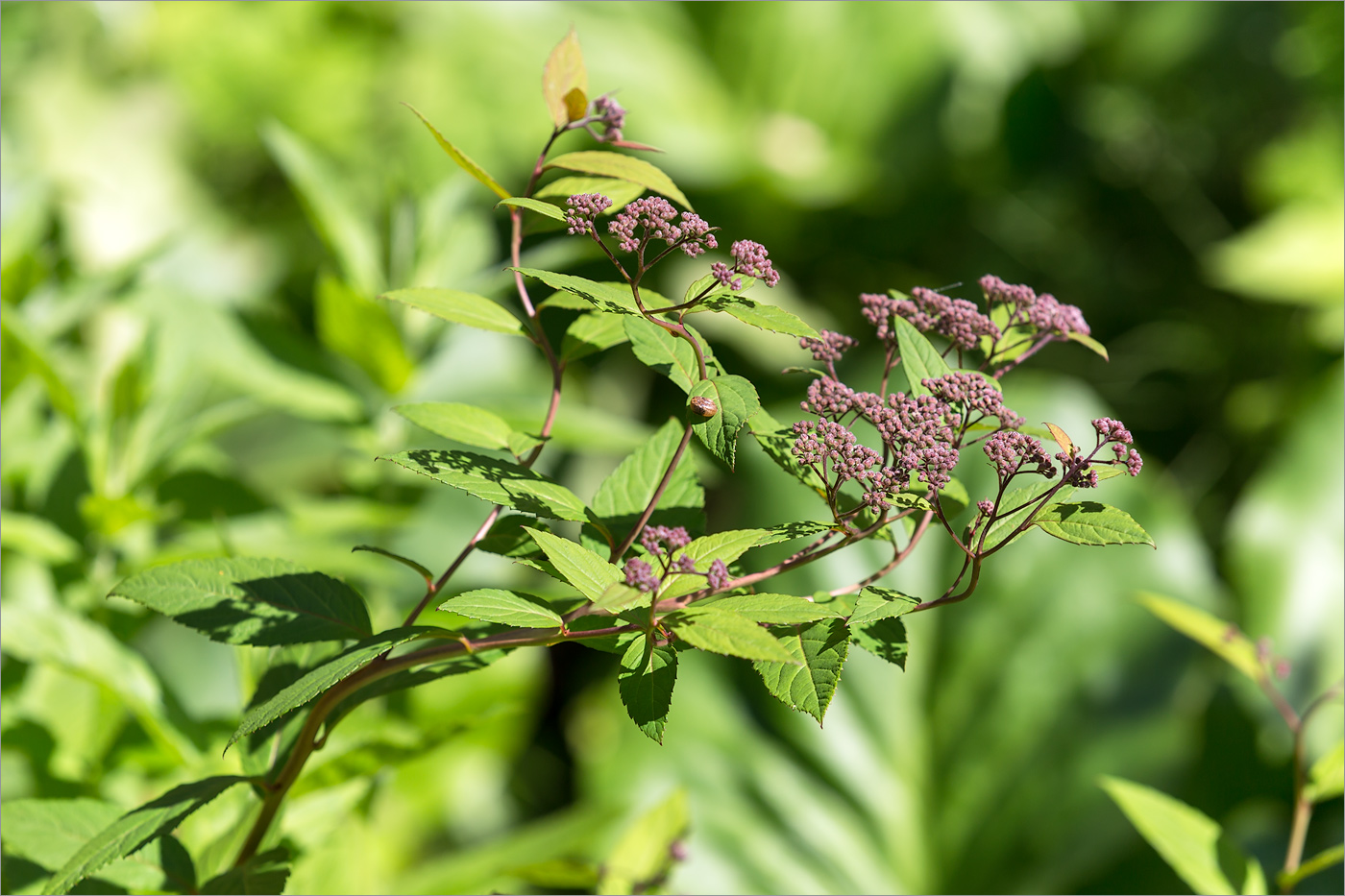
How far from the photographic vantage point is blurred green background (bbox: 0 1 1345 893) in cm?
63

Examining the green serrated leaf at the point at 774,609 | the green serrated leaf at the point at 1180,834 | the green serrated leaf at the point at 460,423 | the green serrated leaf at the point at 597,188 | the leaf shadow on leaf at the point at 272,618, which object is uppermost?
the green serrated leaf at the point at 597,188

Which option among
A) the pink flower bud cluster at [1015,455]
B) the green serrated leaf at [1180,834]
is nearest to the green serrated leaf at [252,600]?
the pink flower bud cluster at [1015,455]

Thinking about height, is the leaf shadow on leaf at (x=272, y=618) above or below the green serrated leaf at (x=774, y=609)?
below

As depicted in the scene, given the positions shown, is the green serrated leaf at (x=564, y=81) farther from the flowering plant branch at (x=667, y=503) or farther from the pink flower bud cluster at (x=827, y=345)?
the pink flower bud cluster at (x=827, y=345)

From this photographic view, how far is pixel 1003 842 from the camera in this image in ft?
2.85

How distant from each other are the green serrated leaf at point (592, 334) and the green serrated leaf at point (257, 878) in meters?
0.20

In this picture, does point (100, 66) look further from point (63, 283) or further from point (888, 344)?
point (888, 344)

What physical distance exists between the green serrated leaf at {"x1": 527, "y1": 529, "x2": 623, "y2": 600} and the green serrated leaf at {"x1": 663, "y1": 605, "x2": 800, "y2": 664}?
0.02 metres

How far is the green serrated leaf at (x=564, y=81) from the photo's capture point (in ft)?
1.12

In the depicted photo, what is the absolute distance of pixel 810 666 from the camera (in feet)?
0.95

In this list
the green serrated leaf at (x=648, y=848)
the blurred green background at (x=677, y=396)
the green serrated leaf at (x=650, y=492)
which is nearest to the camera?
the green serrated leaf at (x=650, y=492)

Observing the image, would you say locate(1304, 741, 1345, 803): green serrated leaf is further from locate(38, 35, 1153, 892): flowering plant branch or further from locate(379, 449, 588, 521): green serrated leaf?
locate(379, 449, 588, 521): green serrated leaf

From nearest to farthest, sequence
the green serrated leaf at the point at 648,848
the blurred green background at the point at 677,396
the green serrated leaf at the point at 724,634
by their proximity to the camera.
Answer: the green serrated leaf at the point at 724,634
the green serrated leaf at the point at 648,848
the blurred green background at the point at 677,396

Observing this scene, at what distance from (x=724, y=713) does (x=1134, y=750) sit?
35 cm
